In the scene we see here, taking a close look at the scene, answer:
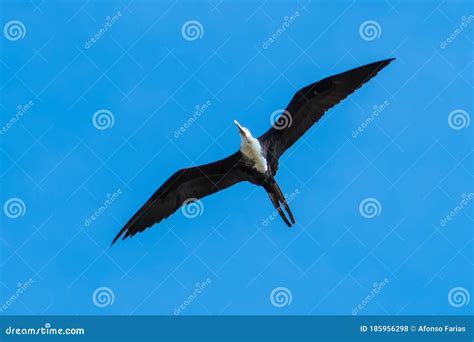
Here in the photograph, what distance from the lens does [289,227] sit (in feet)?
51.9

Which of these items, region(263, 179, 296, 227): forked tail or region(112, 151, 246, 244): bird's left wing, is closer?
region(263, 179, 296, 227): forked tail

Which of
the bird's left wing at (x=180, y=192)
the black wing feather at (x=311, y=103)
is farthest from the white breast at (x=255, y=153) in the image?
the bird's left wing at (x=180, y=192)

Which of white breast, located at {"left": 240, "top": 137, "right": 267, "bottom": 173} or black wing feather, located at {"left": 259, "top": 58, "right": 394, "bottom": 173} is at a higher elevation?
black wing feather, located at {"left": 259, "top": 58, "right": 394, "bottom": 173}

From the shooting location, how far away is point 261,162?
1605 centimetres

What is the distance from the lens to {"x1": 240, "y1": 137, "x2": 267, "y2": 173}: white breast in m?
16.0

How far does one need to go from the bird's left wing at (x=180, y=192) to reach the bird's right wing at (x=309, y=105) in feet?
3.73

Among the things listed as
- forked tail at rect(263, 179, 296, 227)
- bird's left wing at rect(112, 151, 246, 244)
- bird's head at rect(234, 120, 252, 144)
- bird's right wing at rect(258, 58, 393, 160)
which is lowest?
bird's left wing at rect(112, 151, 246, 244)

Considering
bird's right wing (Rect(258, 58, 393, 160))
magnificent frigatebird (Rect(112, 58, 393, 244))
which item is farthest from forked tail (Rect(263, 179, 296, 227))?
bird's right wing (Rect(258, 58, 393, 160))

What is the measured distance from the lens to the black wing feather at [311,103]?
16078 millimetres

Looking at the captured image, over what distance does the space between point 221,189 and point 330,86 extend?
3.45m

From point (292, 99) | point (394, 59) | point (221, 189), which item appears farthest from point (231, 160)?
point (394, 59)

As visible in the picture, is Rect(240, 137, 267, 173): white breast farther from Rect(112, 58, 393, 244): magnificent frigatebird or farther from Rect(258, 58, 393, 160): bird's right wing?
Rect(258, 58, 393, 160): bird's right wing

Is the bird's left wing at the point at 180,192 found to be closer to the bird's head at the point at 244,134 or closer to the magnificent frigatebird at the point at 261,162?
the magnificent frigatebird at the point at 261,162
